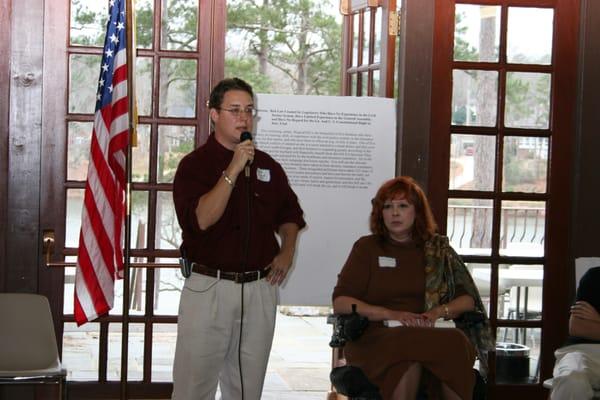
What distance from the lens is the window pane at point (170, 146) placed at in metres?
5.16

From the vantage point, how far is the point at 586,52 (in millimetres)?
5301

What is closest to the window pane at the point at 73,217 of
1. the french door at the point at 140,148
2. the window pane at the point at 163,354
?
the french door at the point at 140,148

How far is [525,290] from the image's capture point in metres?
5.43

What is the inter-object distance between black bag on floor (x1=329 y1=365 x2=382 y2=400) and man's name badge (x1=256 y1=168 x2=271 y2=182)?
93 centimetres

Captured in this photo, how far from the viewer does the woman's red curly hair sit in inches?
169

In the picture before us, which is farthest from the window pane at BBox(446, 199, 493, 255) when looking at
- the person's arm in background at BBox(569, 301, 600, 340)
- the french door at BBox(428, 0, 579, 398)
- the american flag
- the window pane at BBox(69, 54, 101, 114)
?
the window pane at BBox(69, 54, 101, 114)

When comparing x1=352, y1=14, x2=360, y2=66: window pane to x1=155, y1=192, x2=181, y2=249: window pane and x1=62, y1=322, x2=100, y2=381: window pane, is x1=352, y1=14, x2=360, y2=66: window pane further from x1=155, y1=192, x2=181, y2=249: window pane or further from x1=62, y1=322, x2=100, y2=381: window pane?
x1=62, y1=322, x2=100, y2=381: window pane

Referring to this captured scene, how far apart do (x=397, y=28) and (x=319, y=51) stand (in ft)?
27.6

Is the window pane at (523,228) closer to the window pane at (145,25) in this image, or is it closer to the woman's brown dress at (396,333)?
the woman's brown dress at (396,333)

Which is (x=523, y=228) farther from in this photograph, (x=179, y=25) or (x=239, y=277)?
(x=239, y=277)

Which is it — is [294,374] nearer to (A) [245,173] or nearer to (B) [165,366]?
(B) [165,366]

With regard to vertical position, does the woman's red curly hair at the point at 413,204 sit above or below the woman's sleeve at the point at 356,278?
above

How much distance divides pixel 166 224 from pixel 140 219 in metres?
0.14

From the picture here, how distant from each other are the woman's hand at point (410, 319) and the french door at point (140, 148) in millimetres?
1391
